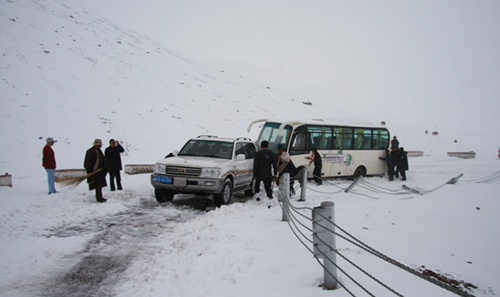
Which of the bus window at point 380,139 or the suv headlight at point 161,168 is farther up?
the bus window at point 380,139

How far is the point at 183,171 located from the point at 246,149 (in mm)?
2815

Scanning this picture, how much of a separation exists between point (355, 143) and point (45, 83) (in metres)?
24.8

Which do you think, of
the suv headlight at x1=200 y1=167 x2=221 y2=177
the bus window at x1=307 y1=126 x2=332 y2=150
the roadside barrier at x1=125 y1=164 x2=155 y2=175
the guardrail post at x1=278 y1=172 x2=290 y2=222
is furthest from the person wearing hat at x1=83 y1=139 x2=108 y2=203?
the bus window at x1=307 y1=126 x2=332 y2=150

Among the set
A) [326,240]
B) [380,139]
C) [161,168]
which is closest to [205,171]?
[161,168]

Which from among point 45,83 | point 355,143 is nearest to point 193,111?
point 45,83

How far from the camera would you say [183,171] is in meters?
8.16

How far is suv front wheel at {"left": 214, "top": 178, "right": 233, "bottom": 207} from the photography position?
27.2ft

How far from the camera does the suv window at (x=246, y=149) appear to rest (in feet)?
31.9

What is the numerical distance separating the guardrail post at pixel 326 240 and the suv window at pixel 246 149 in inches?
244

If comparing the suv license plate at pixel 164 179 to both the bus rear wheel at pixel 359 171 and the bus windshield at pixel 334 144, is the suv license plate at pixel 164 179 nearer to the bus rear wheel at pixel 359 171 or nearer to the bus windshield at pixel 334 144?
the bus windshield at pixel 334 144

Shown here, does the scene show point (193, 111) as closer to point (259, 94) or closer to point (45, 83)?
point (45, 83)

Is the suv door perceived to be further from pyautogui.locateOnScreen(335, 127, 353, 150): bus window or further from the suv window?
pyautogui.locateOnScreen(335, 127, 353, 150): bus window

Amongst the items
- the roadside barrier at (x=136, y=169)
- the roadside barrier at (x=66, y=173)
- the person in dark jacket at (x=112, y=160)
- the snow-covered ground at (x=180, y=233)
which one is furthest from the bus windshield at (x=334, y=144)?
the roadside barrier at (x=66, y=173)

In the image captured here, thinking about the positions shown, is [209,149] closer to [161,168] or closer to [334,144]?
[161,168]
